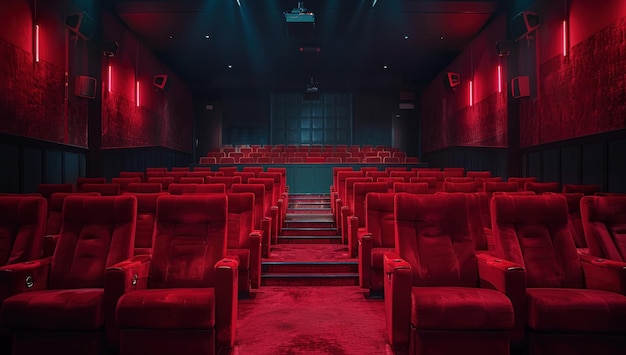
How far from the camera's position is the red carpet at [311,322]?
2588 mm

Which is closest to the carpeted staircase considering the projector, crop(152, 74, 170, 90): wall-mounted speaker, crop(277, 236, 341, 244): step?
crop(277, 236, 341, 244): step

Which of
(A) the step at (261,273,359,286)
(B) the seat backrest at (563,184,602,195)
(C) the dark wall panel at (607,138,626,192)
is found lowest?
(A) the step at (261,273,359,286)

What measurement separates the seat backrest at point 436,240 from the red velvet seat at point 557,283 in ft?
0.67

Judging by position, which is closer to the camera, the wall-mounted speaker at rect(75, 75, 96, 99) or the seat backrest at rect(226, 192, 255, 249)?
the seat backrest at rect(226, 192, 255, 249)

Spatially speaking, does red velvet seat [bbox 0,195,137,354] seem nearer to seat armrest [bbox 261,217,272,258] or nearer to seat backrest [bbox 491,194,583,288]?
seat armrest [bbox 261,217,272,258]

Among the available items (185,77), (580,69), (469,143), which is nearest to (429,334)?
(580,69)

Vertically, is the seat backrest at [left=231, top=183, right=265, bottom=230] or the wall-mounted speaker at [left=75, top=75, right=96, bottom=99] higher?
the wall-mounted speaker at [left=75, top=75, right=96, bottom=99]

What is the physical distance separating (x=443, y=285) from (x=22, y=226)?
8.32 feet

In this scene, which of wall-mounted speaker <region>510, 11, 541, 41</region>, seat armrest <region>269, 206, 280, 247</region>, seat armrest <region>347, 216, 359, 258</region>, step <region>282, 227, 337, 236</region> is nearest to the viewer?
seat armrest <region>347, 216, 359, 258</region>

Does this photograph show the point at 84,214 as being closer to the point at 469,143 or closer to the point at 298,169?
the point at 298,169

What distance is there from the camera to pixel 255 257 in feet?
11.7

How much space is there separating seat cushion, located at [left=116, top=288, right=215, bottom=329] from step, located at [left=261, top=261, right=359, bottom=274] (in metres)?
1.99

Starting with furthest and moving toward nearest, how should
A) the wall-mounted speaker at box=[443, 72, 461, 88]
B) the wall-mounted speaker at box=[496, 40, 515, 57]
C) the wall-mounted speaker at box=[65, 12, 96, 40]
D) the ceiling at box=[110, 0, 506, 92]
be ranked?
1. the wall-mounted speaker at box=[443, 72, 461, 88]
2. the ceiling at box=[110, 0, 506, 92]
3. the wall-mounted speaker at box=[496, 40, 515, 57]
4. the wall-mounted speaker at box=[65, 12, 96, 40]

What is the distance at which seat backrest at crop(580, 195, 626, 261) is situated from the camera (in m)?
2.74
